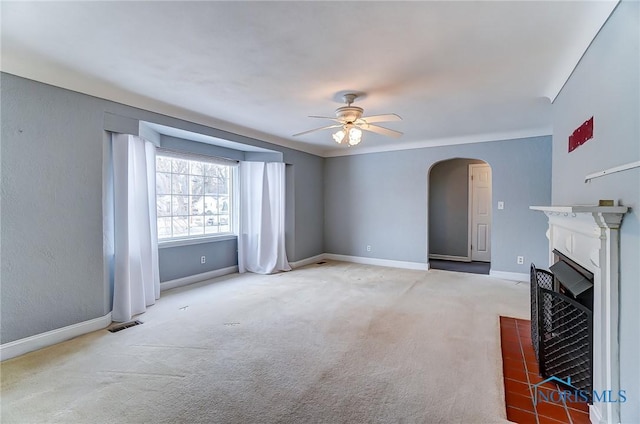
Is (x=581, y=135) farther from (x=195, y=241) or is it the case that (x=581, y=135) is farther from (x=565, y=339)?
(x=195, y=241)

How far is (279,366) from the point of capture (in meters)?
2.31

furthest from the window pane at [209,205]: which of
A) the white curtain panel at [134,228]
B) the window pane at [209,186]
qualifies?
the white curtain panel at [134,228]

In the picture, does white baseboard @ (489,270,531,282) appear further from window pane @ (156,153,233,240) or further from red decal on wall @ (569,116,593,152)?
window pane @ (156,153,233,240)

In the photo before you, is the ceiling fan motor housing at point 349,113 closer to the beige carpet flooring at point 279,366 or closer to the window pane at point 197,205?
the beige carpet flooring at point 279,366

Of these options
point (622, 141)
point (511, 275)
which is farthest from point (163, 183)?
point (511, 275)

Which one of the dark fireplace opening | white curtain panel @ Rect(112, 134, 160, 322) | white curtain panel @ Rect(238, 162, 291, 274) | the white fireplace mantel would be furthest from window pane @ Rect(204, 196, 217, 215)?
the white fireplace mantel

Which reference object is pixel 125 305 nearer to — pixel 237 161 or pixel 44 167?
pixel 44 167

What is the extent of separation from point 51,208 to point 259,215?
9.83 ft

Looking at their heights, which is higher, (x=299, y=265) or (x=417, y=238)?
(x=417, y=238)

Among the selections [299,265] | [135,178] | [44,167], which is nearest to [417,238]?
[299,265]

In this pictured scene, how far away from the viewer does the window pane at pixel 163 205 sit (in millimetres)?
4301

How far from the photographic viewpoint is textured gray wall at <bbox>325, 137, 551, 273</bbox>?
185 inches

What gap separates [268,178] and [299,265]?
1818mm

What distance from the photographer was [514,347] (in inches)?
102
